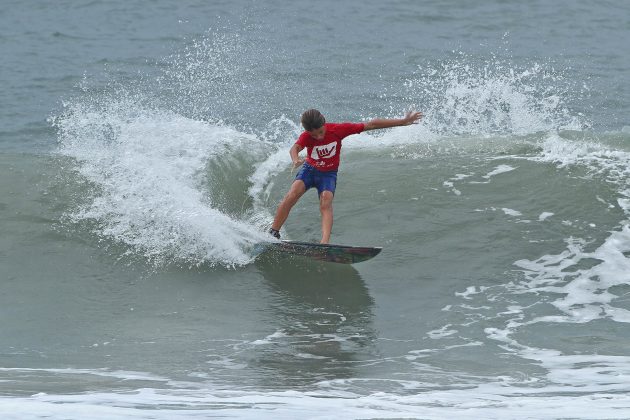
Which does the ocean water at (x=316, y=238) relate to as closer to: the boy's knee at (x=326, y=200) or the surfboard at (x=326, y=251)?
the surfboard at (x=326, y=251)

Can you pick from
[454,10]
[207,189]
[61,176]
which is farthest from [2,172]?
[454,10]

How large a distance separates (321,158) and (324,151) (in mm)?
85

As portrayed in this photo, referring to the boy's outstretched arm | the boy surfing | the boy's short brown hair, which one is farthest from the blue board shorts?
the boy's outstretched arm

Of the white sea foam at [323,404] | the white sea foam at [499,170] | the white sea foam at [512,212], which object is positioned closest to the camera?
the white sea foam at [323,404]

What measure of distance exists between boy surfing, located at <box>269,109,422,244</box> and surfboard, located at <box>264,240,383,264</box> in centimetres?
12

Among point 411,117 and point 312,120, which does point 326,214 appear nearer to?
point 312,120

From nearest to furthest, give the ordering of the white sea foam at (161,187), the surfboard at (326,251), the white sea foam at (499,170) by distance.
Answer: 1. the surfboard at (326,251)
2. the white sea foam at (161,187)
3. the white sea foam at (499,170)

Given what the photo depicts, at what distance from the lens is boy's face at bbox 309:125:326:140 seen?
9211 millimetres

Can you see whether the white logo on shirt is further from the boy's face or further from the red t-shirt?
the boy's face

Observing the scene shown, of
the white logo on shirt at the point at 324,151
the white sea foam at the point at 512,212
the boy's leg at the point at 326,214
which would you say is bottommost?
the white sea foam at the point at 512,212

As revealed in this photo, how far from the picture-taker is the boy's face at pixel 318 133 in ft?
30.2

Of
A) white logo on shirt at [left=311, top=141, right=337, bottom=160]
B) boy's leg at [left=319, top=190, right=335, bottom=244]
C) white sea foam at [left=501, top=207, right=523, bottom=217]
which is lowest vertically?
white sea foam at [left=501, top=207, right=523, bottom=217]

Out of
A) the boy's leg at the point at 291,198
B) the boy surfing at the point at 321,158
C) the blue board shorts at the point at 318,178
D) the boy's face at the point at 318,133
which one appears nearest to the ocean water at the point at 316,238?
the boy's leg at the point at 291,198

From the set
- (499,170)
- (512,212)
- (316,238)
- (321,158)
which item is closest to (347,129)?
(321,158)
